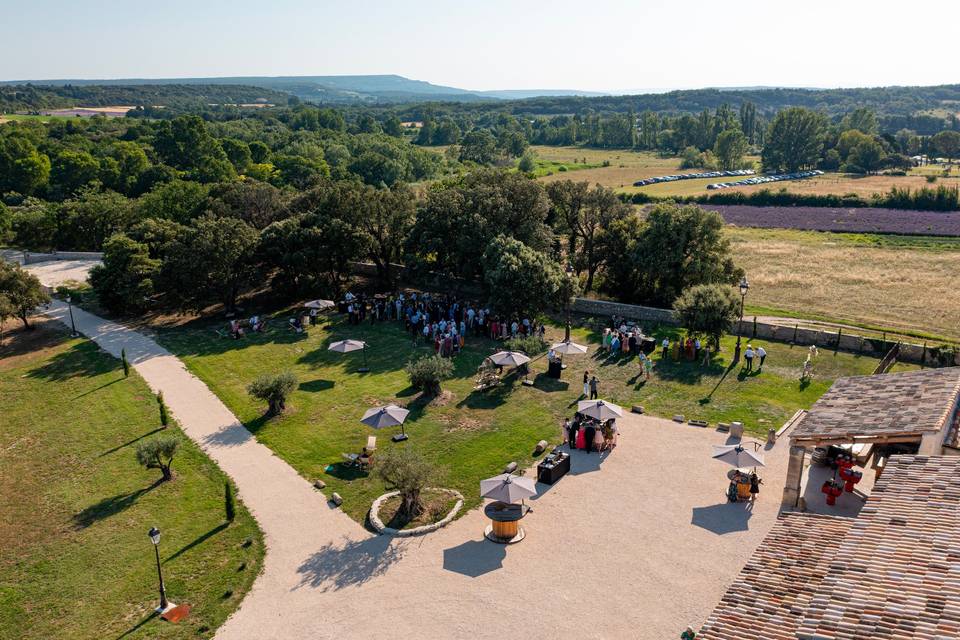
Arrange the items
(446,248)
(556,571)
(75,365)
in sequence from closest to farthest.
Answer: (556,571) < (75,365) < (446,248)

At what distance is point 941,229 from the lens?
67.0m

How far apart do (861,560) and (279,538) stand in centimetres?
1429

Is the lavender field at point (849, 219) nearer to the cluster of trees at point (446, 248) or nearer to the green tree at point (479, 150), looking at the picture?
the cluster of trees at point (446, 248)

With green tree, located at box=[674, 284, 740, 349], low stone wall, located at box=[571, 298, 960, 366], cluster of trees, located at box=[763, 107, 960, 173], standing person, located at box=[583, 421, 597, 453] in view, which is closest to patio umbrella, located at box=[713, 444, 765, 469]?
standing person, located at box=[583, 421, 597, 453]

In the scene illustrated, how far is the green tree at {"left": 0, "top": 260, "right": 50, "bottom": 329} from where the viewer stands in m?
37.3

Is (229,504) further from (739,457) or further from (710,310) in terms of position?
(710,310)

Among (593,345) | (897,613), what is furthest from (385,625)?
(593,345)

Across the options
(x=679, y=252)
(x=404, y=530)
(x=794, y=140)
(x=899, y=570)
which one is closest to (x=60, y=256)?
(x=679, y=252)

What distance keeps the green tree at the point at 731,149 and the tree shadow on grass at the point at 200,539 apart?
410 ft

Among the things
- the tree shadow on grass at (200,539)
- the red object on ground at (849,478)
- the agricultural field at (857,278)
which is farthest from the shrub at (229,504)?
the agricultural field at (857,278)

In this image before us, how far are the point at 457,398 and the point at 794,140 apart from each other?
11568 cm

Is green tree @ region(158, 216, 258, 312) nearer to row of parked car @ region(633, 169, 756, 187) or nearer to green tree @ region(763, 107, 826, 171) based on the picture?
row of parked car @ region(633, 169, 756, 187)

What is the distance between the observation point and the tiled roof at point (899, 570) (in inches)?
398

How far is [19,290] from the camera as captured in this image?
3766 cm
